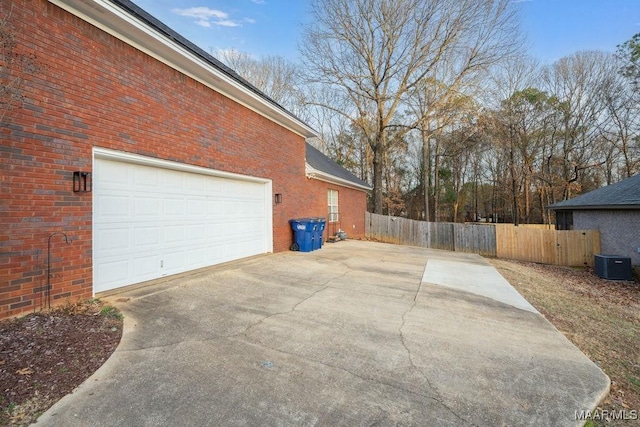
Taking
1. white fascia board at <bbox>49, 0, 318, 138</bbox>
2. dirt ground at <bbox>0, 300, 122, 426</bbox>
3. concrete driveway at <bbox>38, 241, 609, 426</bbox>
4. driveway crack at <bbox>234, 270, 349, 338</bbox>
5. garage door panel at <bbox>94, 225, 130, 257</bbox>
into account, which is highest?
white fascia board at <bbox>49, 0, 318, 138</bbox>

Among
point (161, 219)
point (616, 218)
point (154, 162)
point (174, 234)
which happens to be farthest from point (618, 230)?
point (154, 162)

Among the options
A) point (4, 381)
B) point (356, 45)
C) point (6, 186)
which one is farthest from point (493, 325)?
point (356, 45)

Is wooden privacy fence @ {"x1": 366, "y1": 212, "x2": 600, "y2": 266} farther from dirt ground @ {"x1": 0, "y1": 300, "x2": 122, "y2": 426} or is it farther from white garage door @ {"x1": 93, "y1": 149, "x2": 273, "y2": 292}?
dirt ground @ {"x1": 0, "y1": 300, "x2": 122, "y2": 426}

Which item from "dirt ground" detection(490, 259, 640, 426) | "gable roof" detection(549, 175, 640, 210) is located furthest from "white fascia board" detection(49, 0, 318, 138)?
"gable roof" detection(549, 175, 640, 210)

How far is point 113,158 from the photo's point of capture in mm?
4680

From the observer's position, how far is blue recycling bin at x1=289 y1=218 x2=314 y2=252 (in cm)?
980

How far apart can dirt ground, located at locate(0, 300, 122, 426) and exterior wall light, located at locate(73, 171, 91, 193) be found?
1.60m

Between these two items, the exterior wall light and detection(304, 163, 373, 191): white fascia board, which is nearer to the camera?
the exterior wall light

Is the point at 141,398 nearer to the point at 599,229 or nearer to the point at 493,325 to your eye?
the point at 493,325

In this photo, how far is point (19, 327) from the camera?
3.21 m

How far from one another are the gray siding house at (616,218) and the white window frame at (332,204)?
426 inches

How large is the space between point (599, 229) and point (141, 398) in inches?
633

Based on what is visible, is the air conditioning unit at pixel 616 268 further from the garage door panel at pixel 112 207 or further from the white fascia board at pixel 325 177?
the garage door panel at pixel 112 207

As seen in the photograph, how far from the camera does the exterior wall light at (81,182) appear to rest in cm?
409
